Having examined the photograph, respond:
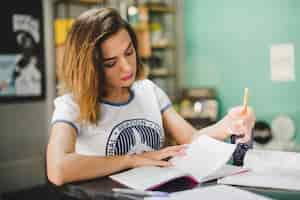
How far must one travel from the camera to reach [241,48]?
4.12m

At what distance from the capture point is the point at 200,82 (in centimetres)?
459

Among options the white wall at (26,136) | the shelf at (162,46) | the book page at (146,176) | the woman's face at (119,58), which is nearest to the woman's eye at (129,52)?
the woman's face at (119,58)

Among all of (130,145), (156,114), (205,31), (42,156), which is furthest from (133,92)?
(205,31)

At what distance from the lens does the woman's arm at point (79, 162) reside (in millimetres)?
1241

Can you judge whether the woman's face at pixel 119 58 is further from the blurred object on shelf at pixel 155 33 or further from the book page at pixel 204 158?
the blurred object on shelf at pixel 155 33

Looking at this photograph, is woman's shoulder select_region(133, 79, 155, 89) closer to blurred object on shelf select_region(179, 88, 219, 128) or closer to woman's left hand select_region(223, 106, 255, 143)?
woman's left hand select_region(223, 106, 255, 143)

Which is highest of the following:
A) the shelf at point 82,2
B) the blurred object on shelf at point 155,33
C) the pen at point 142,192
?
the shelf at point 82,2

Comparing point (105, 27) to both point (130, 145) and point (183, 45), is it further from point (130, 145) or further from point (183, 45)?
point (183, 45)

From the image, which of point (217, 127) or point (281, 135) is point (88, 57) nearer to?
point (217, 127)

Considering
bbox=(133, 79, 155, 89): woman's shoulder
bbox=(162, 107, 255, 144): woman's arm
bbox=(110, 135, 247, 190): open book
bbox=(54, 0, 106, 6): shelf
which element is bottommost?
bbox=(110, 135, 247, 190): open book

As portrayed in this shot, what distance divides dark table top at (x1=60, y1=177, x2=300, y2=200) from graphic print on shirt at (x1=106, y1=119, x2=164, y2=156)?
37 centimetres

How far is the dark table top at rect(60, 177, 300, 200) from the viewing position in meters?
1.02

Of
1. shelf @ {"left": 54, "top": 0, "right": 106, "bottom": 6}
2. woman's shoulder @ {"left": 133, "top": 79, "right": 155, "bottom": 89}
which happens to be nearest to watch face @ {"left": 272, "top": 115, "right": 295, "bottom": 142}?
shelf @ {"left": 54, "top": 0, "right": 106, "bottom": 6}

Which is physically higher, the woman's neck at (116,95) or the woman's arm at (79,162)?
the woman's neck at (116,95)
